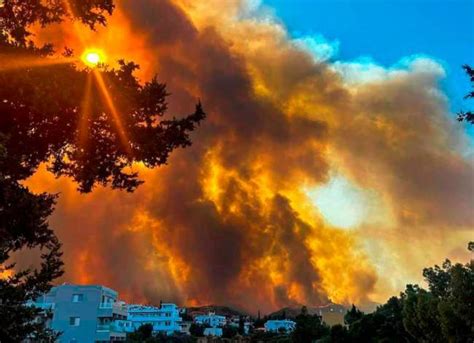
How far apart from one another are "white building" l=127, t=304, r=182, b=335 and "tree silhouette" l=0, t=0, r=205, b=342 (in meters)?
111

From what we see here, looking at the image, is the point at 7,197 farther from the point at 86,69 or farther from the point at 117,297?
the point at 117,297

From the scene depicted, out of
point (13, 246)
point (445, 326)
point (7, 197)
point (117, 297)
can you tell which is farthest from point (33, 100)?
point (117, 297)

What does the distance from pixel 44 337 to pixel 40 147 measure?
22.1ft

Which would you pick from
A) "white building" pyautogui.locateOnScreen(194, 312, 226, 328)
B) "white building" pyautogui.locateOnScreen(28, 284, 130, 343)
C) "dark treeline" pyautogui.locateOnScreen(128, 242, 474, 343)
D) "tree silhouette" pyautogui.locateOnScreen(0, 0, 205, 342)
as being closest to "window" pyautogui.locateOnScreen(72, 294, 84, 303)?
"white building" pyautogui.locateOnScreen(28, 284, 130, 343)

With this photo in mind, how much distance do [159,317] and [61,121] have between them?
117396mm

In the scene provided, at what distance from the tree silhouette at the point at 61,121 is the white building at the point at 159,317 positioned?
111 meters

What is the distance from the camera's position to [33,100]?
34.9ft

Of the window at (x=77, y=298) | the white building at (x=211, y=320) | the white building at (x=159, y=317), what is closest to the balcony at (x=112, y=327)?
the window at (x=77, y=298)

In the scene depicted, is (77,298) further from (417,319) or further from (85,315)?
(417,319)

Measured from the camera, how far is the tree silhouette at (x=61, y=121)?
10.8m

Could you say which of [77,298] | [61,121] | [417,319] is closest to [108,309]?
[77,298]

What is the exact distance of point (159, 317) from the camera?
123m

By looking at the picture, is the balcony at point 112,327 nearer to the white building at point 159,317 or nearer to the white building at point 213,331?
the white building at point 159,317

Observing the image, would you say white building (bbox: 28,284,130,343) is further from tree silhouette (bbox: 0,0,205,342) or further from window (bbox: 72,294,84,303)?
tree silhouette (bbox: 0,0,205,342)
